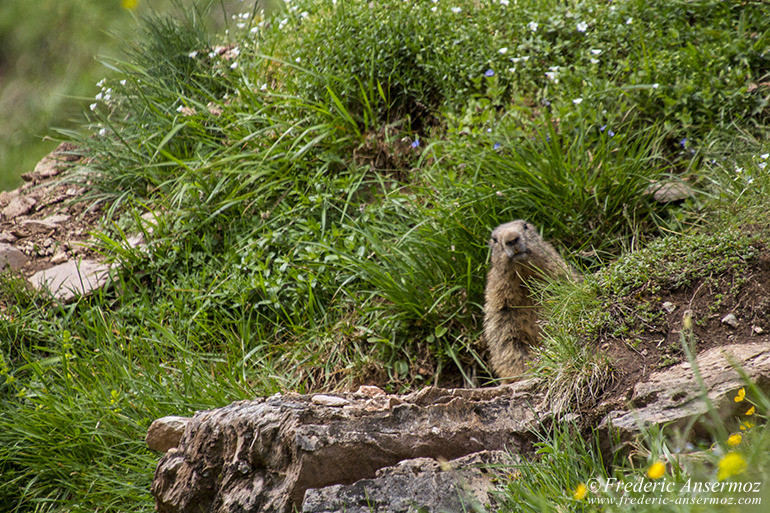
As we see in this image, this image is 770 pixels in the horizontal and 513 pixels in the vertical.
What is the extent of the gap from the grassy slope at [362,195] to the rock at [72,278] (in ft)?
0.61

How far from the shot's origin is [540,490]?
7.77ft

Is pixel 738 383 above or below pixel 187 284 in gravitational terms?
below

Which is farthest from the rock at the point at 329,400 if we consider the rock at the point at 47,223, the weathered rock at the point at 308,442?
the rock at the point at 47,223

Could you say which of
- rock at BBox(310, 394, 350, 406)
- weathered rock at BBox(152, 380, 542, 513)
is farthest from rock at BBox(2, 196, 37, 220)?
rock at BBox(310, 394, 350, 406)

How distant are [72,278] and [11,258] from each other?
0.86 m

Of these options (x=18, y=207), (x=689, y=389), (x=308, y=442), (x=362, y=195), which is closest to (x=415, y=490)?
(x=308, y=442)

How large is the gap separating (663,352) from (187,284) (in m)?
3.89

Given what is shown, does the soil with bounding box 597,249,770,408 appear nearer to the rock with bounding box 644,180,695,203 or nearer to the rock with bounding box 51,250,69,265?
the rock with bounding box 644,180,695,203

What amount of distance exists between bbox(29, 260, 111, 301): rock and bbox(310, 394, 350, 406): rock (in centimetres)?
322

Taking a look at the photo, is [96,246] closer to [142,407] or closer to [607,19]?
[142,407]

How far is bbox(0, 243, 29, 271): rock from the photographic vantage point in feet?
19.2

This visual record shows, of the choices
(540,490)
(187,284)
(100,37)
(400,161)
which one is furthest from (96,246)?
(540,490)

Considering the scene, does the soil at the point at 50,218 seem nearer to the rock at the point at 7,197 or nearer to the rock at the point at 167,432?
the rock at the point at 7,197

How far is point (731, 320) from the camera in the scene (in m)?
3.01
